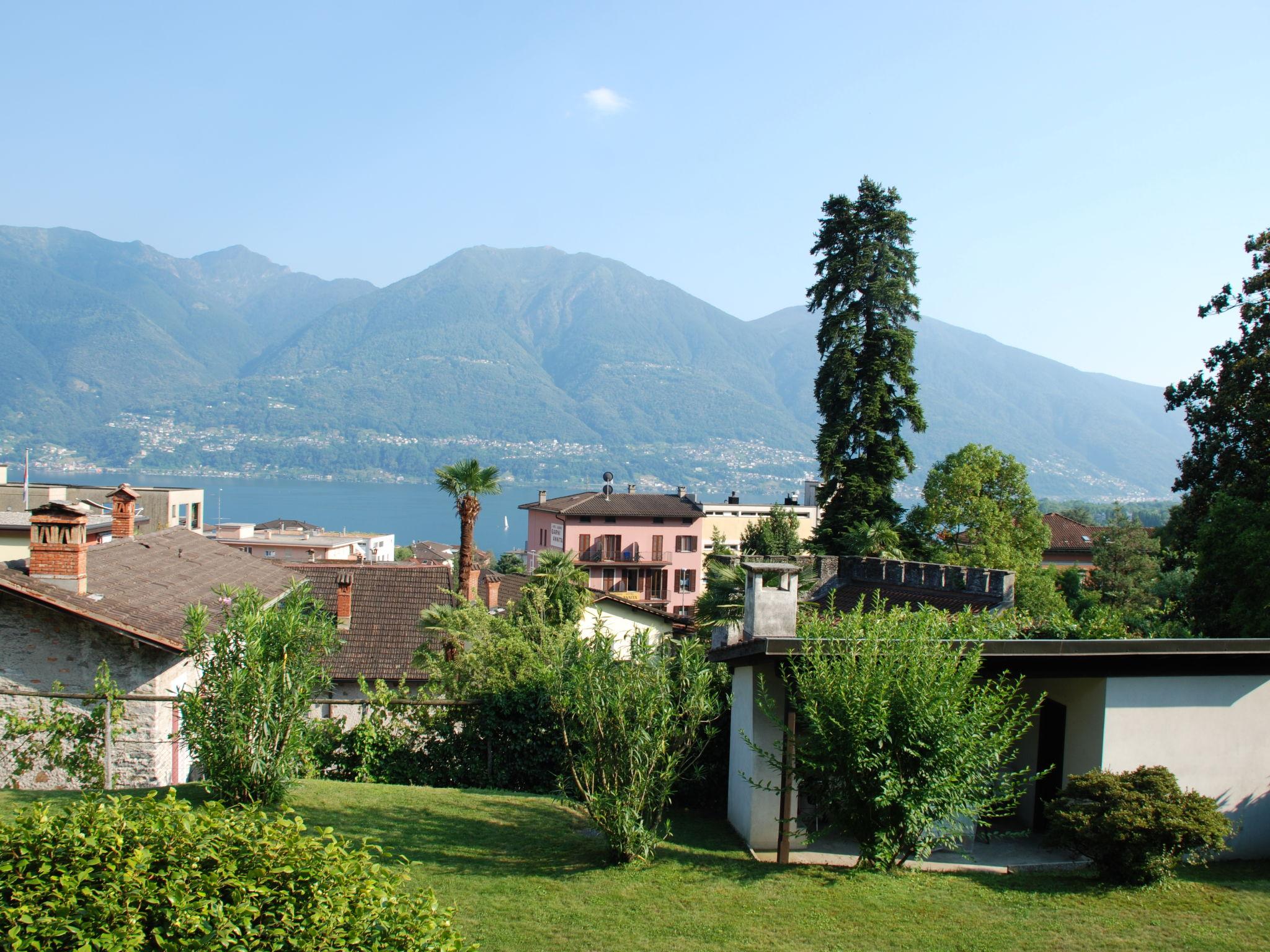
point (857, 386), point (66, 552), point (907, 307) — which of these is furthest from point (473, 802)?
point (907, 307)

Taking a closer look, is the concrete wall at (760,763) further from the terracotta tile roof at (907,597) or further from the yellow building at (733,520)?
the yellow building at (733,520)

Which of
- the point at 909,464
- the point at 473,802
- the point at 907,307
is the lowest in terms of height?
the point at 473,802

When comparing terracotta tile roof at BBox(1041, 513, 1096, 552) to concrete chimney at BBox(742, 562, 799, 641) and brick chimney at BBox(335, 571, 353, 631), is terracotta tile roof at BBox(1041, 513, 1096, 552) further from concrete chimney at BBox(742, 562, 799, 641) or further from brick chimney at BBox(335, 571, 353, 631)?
concrete chimney at BBox(742, 562, 799, 641)

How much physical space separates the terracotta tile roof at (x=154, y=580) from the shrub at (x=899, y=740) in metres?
9.40

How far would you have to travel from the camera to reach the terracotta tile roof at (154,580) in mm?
14945

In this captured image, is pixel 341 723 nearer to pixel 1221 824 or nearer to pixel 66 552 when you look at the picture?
pixel 66 552

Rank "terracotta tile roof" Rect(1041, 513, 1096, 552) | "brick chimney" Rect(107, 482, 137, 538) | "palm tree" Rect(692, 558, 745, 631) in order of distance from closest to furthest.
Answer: "brick chimney" Rect(107, 482, 137, 538)
"palm tree" Rect(692, 558, 745, 631)
"terracotta tile roof" Rect(1041, 513, 1096, 552)

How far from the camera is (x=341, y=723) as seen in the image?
15.6 meters

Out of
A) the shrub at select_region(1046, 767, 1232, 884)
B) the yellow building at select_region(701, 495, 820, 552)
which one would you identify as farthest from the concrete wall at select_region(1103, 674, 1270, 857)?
the yellow building at select_region(701, 495, 820, 552)

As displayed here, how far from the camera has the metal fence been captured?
45.4ft

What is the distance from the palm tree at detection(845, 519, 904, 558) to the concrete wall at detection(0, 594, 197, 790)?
2721 cm

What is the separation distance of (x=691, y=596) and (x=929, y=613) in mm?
58674

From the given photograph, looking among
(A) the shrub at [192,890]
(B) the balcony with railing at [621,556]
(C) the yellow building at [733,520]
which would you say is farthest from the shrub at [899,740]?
(C) the yellow building at [733,520]

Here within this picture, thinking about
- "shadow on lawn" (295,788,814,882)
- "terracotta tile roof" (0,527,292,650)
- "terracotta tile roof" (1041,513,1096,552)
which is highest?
"terracotta tile roof" (1041,513,1096,552)
